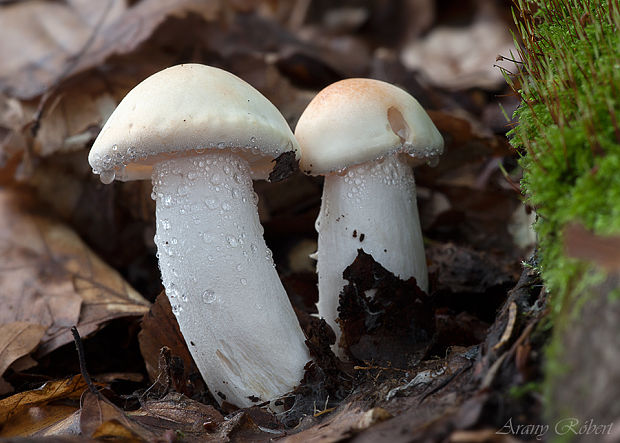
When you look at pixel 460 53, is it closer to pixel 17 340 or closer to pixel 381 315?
pixel 381 315

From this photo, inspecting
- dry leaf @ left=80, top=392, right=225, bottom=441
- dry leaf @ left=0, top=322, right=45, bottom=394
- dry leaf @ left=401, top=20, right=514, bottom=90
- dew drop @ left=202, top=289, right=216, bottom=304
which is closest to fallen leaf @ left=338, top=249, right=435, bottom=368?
dew drop @ left=202, top=289, right=216, bottom=304

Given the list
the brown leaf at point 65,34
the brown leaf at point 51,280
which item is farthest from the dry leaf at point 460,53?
the brown leaf at point 51,280

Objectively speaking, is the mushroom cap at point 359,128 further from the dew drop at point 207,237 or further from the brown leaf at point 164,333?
the brown leaf at point 164,333

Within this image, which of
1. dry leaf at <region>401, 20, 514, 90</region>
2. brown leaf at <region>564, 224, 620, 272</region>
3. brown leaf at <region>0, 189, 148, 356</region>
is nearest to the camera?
brown leaf at <region>564, 224, 620, 272</region>

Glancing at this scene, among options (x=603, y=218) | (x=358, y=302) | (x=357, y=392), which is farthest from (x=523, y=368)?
(x=358, y=302)

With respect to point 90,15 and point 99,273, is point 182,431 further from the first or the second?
point 90,15

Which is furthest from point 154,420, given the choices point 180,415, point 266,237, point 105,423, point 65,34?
point 65,34

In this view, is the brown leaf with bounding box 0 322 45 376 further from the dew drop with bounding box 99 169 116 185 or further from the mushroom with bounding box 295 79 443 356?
the mushroom with bounding box 295 79 443 356

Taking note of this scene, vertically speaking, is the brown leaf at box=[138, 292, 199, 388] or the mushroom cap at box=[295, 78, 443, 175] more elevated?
the mushroom cap at box=[295, 78, 443, 175]
